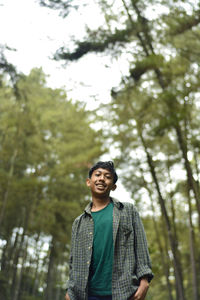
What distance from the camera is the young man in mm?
1423

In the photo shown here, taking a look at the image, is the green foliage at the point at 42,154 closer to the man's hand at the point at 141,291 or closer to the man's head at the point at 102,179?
the man's head at the point at 102,179

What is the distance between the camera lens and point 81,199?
391 inches

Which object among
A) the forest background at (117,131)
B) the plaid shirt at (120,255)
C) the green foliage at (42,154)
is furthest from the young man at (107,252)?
the green foliage at (42,154)

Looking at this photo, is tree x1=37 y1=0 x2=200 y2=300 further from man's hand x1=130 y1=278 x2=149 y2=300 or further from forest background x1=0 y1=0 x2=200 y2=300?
man's hand x1=130 y1=278 x2=149 y2=300

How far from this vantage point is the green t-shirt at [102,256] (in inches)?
57.2

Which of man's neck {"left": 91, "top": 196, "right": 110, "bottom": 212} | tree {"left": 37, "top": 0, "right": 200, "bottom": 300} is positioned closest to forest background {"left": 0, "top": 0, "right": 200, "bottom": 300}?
tree {"left": 37, "top": 0, "right": 200, "bottom": 300}

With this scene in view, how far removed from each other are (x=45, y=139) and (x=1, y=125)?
1500mm

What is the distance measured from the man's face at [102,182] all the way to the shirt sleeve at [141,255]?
218 mm

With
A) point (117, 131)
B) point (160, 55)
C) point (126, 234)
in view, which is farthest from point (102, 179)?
point (117, 131)

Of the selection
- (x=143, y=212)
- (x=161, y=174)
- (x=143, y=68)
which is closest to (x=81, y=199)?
(x=143, y=212)

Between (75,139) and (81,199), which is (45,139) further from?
(81,199)

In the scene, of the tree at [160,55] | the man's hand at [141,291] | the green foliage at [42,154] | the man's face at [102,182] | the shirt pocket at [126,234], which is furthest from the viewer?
the green foliage at [42,154]

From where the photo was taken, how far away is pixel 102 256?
4.96 ft

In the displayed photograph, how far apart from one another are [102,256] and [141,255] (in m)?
0.19
